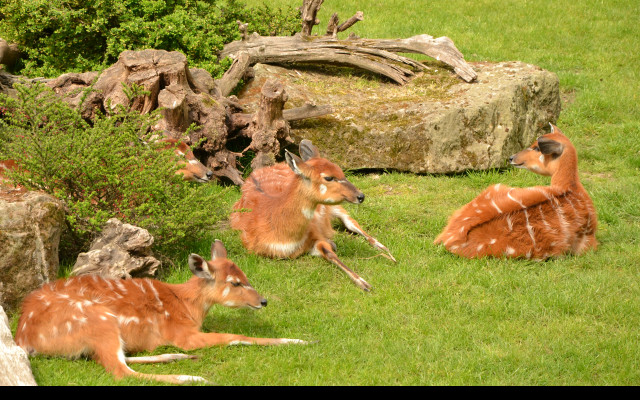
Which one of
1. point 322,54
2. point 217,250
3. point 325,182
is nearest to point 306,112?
point 322,54

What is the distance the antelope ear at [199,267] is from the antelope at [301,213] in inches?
65.8

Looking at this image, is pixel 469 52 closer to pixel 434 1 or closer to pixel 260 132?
pixel 434 1

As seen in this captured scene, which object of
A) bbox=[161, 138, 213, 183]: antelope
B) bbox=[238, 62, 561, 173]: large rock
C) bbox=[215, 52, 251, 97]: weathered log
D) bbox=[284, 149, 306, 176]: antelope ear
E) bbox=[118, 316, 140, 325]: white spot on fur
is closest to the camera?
bbox=[118, 316, 140, 325]: white spot on fur

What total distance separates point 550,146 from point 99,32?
675 cm

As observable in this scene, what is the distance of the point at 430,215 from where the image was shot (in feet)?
30.1

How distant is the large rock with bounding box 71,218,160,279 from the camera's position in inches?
263

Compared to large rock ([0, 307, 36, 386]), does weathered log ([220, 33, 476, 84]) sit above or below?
above

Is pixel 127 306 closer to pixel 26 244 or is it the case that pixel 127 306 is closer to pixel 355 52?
pixel 26 244

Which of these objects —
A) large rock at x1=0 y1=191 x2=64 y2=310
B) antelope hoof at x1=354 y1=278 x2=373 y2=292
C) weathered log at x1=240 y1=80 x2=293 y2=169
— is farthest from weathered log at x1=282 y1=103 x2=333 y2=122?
large rock at x1=0 y1=191 x2=64 y2=310

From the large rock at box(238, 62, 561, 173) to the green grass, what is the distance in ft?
0.89

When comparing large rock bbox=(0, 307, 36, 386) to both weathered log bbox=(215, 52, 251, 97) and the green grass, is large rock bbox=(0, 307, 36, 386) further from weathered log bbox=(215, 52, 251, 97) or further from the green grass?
weathered log bbox=(215, 52, 251, 97)

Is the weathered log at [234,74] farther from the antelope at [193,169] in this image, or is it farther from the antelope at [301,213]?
the antelope at [301,213]
